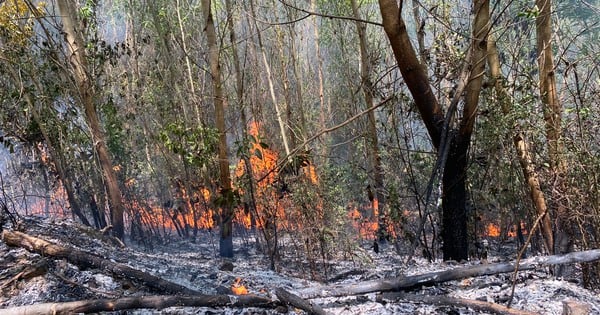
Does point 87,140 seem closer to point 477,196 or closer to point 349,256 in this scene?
point 349,256

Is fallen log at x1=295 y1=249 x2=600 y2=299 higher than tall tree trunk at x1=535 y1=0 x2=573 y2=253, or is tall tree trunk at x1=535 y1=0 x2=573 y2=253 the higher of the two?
tall tree trunk at x1=535 y1=0 x2=573 y2=253

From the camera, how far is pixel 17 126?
287 inches

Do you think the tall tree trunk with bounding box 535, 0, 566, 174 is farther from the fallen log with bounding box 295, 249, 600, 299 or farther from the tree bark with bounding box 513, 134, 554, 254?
the fallen log with bounding box 295, 249, 600, 299

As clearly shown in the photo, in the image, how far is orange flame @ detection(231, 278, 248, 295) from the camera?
363 cm

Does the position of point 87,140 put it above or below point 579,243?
above

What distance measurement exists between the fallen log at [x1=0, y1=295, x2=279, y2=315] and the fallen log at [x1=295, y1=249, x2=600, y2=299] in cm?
34

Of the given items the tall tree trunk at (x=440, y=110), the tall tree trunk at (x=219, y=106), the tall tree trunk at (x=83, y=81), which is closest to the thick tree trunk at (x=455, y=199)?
the tall tree trunk at (x=440, y=110)

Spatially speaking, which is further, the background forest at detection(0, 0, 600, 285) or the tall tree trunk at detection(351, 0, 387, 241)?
the tall tree trunk at detection(351, 0, 387, 241)

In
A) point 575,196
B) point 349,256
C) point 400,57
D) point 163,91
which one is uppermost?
point 163,91

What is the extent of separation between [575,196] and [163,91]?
8681 mm

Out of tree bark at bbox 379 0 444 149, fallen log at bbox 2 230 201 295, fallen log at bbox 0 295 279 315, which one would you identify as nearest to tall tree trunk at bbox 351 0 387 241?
tree bark at bbox 379 0 444 149

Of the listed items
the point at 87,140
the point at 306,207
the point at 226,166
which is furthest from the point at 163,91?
the point at 306,207

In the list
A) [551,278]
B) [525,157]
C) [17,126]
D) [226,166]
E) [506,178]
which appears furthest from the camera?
[17,126]

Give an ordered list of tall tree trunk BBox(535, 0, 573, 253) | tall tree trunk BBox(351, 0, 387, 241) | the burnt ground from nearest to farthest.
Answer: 1. the burnt ground
2. tall tree trunk BBox(535, 0, 573, 253)
3. tall tree trunk BBox(351, 0, 387, 241)
